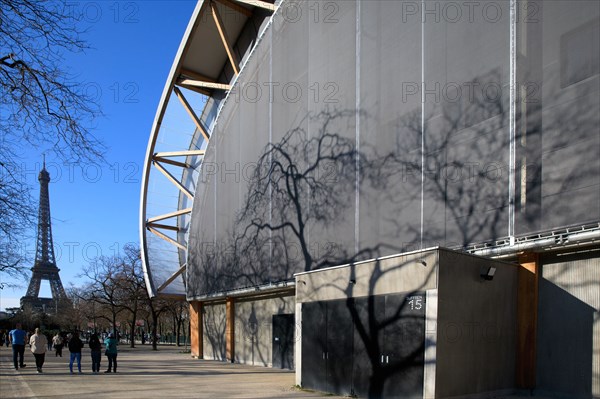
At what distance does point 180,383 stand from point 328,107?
10.6 meters

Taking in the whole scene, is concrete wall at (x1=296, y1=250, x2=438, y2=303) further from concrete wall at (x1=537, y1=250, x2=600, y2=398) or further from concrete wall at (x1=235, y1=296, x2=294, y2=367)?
concrete wall at (x1=235, y1=296, x2=294, y2=367)

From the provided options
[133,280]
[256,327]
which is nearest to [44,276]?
[133,280]

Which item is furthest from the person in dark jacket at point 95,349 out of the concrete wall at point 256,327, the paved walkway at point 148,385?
the concrete wall at point 256,327

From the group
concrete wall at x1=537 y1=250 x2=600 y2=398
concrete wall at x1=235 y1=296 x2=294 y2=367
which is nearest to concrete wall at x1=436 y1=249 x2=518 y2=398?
concrete wall at x1=537 y1=250 x2=600 y2=398

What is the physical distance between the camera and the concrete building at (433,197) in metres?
11.1

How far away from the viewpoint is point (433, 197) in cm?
1398

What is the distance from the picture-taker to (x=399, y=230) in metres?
15.0

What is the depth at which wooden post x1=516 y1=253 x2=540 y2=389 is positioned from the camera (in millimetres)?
12000

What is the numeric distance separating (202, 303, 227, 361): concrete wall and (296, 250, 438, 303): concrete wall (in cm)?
1370

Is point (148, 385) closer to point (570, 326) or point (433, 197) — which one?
point (433, 197)

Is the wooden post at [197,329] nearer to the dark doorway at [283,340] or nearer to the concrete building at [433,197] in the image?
the concrete building at [433,197]

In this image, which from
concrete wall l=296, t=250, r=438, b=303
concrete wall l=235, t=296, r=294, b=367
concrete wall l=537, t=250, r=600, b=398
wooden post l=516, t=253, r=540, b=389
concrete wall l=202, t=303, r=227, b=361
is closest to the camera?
concrete wall l=537, t=250, r=600, b=398

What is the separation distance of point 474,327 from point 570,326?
2.15 meters

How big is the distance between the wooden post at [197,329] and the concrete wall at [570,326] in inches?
855
